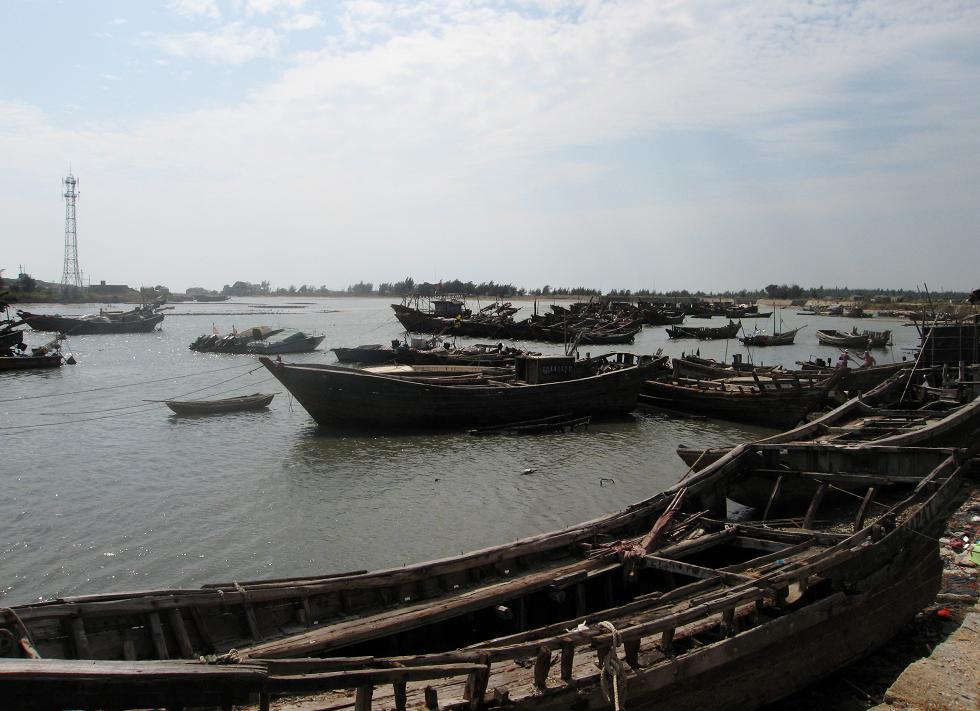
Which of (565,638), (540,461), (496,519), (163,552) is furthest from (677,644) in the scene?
(540,461)

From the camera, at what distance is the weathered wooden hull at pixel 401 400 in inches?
896

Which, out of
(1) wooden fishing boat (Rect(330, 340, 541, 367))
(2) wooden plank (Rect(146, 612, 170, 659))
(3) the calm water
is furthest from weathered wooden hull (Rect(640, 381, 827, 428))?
(2) wooden plank (Rect(146, 612, 170, 659))

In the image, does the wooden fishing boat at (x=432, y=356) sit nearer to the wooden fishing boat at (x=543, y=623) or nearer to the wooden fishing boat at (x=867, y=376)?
the wooden fishing boat at (x=867, y=376)

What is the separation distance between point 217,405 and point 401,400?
27.8 feet

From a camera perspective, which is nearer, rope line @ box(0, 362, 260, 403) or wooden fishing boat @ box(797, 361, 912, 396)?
wooden fishing boat @ box(797, 361, 912, 396)

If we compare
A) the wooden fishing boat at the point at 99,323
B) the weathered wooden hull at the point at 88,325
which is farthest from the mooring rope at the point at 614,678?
the wooden fishing boat at the point at 99,323

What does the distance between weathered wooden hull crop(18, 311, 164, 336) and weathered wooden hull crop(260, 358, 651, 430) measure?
50700mm

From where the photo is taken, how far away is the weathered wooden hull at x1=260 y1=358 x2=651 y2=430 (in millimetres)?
22750

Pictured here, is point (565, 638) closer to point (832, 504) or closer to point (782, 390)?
point (832, 504)

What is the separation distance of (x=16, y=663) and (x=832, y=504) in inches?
444

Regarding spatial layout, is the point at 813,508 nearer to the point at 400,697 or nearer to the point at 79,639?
the point at 400,697

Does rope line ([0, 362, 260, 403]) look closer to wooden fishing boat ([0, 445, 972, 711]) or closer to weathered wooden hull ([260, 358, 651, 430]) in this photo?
weathered wooden hull ([260, 358, 651, 430])

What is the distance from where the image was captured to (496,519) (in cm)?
1445

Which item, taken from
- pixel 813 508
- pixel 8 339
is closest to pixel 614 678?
pixel 813 508
